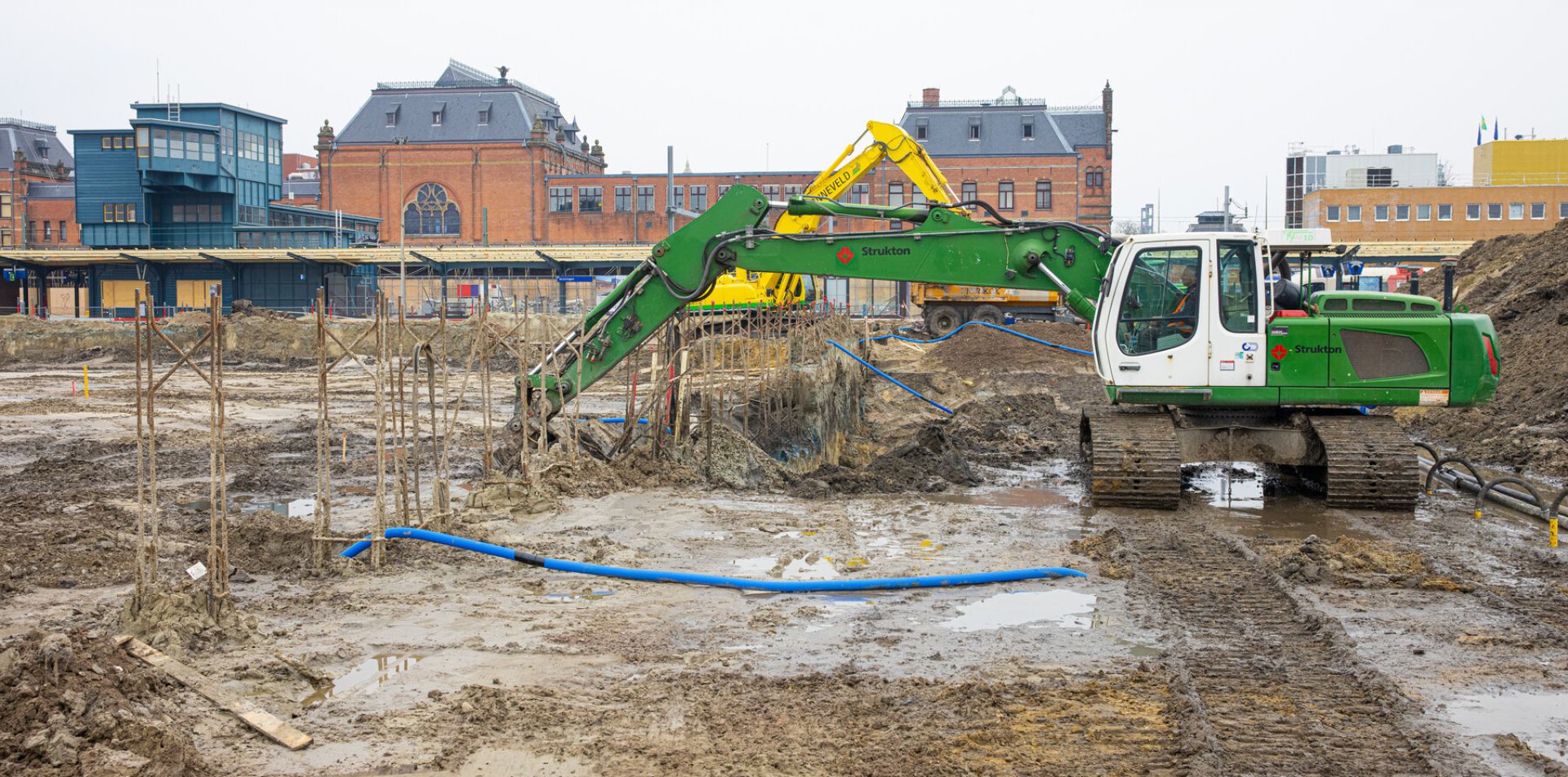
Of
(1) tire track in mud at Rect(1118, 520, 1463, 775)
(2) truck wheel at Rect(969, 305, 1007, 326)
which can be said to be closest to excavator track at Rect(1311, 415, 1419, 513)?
(1) tire track in mud at Rect(1118, 520, 1463, 775)

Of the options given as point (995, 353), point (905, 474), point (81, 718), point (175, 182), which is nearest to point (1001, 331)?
point (995, 353)

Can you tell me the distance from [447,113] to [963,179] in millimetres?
28516

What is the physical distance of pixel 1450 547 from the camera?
1052cm

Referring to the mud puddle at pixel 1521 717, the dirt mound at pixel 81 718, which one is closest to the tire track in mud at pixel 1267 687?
the mud puddle at pixel 1521 717

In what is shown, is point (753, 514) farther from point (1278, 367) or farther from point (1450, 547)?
point (1450, 547)

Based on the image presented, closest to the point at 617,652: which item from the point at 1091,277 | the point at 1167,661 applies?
the point at 1167,661

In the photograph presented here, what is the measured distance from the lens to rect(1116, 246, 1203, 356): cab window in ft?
39.7

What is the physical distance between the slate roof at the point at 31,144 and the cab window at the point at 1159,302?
79365mm

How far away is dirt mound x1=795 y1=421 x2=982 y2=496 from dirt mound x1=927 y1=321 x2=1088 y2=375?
13009 mm

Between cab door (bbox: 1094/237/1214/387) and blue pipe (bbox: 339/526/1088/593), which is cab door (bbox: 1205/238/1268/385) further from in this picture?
blue pipe (bbox: 339/526/1088/593)

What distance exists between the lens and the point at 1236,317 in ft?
39.6

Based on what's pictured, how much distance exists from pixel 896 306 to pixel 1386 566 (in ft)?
160

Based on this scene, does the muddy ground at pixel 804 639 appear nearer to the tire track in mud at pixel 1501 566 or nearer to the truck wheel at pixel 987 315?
the tire track in mud at pixel 1501 566

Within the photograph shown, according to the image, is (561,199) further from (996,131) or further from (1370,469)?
(1370,469)
